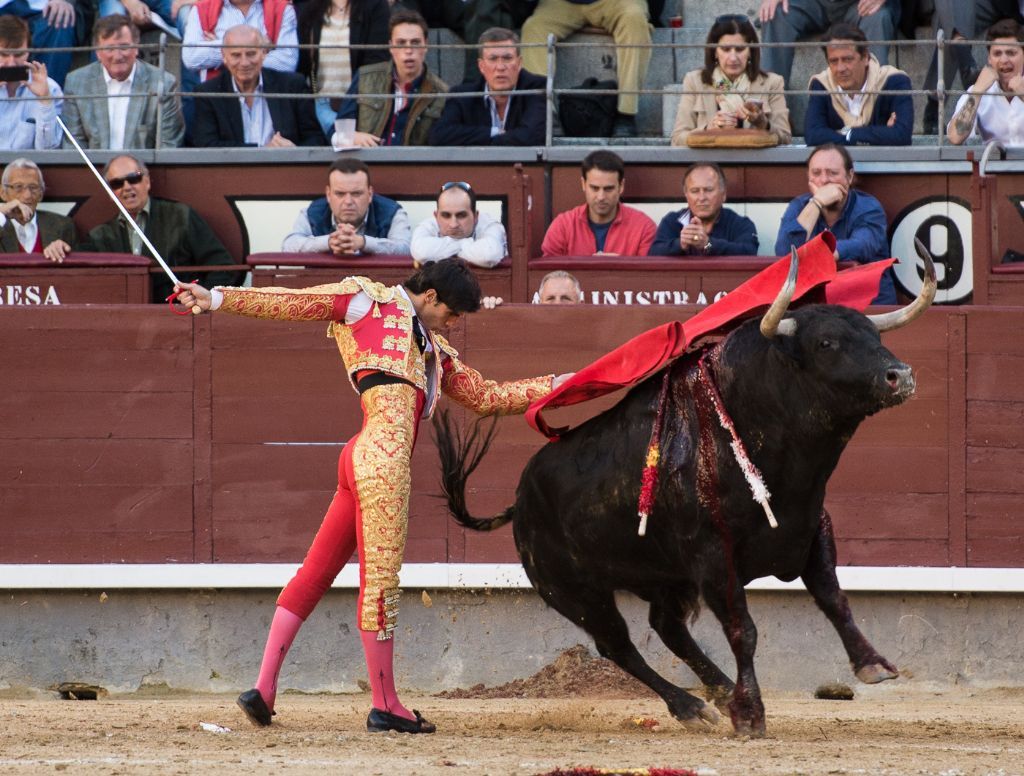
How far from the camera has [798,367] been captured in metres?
4.65

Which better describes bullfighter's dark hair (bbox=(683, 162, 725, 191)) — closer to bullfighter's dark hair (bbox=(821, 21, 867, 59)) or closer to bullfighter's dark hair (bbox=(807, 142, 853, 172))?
bullfighter's dark hair (bbox=(807, 142, 853, 172))

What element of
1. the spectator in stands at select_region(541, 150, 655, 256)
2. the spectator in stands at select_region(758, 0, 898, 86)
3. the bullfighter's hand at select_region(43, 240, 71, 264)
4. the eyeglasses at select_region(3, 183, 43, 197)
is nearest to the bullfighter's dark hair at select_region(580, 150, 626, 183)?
the spectator in stands at select_region(541, 150, 655, 256)

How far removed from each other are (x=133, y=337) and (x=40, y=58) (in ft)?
8.03

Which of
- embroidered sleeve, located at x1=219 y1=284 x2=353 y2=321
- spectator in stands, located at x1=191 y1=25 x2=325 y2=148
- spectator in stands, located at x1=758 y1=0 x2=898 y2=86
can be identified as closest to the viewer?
embroidered sleeve, located at x1=219 y1=284 x2=353 y2=321

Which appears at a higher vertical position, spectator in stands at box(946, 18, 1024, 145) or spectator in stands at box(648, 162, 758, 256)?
spectator in stands at box(946, 18, 1024, 145)

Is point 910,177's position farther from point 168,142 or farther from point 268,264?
point 168,142

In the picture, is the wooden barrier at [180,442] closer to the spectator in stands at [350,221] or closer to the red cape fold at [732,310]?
the spectator in stands at [350,221]

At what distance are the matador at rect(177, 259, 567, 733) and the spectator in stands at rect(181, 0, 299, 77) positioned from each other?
3843 mm

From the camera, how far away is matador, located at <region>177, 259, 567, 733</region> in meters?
4.90

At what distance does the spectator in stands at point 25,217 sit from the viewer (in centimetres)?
784

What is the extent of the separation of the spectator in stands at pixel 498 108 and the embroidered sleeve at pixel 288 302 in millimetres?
3346

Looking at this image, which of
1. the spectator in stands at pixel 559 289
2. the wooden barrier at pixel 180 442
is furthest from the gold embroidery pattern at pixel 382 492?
the spectator in stands at pixel 559 289

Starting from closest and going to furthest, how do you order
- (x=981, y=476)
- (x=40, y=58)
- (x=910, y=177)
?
(x=981, y=476) → (x=910, y=177) → (x=40, y=58)

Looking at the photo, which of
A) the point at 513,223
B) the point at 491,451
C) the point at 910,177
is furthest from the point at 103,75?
the point at 910,177
